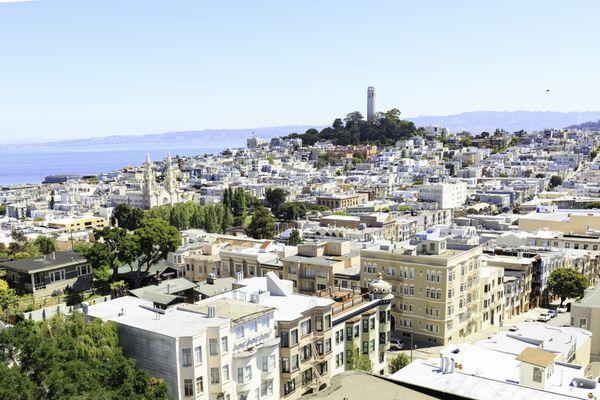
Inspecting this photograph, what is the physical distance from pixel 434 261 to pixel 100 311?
1404 centimetres

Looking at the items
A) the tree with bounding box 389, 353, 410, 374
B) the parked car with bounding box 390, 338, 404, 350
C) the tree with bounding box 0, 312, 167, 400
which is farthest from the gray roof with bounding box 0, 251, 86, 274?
the tree with bounding box 389, 353, 410, 374

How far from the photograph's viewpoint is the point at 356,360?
19.0 m

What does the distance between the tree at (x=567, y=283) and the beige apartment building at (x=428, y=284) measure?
27.3ft

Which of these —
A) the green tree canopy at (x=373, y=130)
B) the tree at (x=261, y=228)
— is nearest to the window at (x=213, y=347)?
the tree at (x=261, y=228)

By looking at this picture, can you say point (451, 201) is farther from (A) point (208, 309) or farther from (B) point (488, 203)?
(A) point (208, 309)

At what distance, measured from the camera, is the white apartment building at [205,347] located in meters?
13.9

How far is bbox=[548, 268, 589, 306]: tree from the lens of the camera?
31.5m

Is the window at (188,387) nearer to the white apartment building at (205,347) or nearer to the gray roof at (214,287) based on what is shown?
the white apartment building at (205,347)

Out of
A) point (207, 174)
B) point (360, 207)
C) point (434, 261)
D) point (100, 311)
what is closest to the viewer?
point (100, 311)

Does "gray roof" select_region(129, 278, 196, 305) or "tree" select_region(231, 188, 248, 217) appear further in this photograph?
"tree" select_region(231, 188, 248, 217)

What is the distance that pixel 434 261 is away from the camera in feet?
79.9

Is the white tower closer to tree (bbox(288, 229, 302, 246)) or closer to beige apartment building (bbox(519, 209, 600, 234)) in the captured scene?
beige apartment building (bbox(519, 209, 600, 234))

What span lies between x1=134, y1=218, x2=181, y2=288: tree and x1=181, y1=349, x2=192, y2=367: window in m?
15.3

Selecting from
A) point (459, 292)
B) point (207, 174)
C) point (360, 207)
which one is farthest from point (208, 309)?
point (207, 174)
